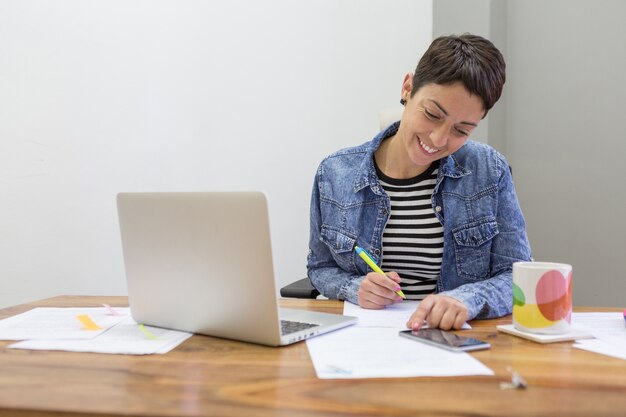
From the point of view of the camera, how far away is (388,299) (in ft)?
3.76

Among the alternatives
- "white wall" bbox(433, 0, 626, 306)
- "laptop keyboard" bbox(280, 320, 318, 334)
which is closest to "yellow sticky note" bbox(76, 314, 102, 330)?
"laptop keyboard" bbox(280, 320, 318, 334)

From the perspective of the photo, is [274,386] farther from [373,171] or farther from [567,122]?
[567,122]

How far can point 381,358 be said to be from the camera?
0.80 meters

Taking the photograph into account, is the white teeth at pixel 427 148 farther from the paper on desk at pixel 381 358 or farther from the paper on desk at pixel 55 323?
the paper on desk at pixel 55 323

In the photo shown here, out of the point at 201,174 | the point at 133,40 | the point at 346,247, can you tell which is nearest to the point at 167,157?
the point at 201,174

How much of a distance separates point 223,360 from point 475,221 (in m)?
0.75

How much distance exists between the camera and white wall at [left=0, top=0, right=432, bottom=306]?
226cm

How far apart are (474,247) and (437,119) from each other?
306 millimetres

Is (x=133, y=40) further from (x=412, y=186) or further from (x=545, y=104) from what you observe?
(x=545, y=104)

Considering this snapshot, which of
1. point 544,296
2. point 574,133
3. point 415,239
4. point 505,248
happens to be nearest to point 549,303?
point 544,296

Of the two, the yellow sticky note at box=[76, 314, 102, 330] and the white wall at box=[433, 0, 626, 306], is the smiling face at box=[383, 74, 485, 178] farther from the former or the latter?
the white wall at box=[433, 0, 626, 306]

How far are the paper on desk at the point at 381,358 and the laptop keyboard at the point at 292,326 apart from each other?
0.11 feet

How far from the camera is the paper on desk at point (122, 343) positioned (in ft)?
2.87

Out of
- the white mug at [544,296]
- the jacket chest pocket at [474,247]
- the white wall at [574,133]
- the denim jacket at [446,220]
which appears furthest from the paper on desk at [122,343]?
→ the white wall at [574,133]
